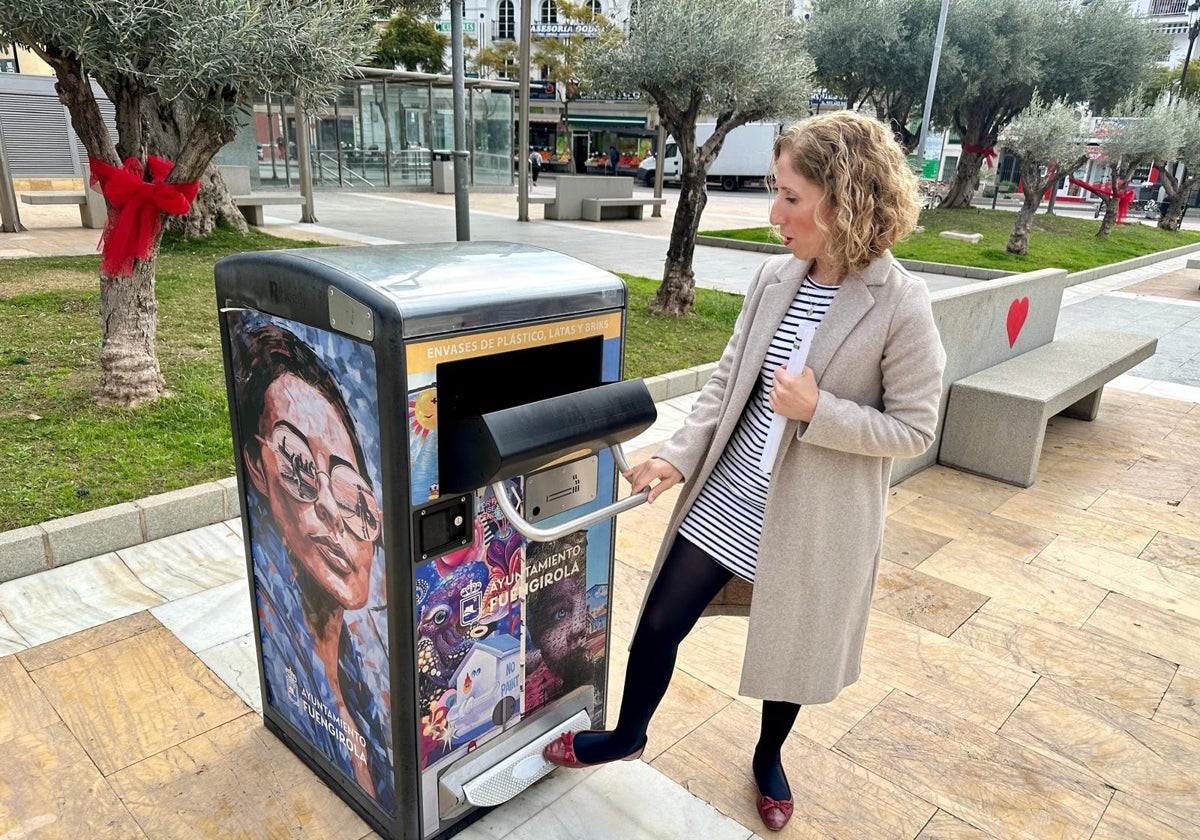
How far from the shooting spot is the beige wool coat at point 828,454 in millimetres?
1717

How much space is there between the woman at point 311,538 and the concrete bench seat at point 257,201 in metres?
10.9

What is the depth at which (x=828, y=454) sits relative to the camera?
5.84 feet

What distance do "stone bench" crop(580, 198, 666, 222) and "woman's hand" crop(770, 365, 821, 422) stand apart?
54.0ft

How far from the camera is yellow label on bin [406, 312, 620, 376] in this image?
1.58 meters

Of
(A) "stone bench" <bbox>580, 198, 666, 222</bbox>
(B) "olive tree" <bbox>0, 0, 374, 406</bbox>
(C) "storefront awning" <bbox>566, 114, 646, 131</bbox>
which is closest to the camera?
(B) "olive tree" <bbox>0, 0, 374, 406</bbox>

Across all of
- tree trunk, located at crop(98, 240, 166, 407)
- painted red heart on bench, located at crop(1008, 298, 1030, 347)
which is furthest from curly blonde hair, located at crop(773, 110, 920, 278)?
painted red heart on bench, located at crop(1008, 298, 1030, 347)

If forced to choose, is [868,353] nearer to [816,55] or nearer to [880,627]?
[880,627]

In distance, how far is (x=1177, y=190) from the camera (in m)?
23.0

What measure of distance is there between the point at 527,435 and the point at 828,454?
66 centimetres

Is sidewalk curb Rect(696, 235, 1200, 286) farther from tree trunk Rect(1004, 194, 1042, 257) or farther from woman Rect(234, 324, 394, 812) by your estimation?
woman Rect(234, 324, 394, 812)

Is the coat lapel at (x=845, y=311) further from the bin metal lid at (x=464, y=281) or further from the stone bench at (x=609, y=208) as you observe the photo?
the stone bench at (x=609, y=208)

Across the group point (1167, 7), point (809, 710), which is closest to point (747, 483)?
point (809, 710)

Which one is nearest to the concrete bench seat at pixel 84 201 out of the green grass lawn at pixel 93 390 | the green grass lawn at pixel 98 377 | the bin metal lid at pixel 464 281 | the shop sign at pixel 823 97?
the green grass lawn at pixel 98 377

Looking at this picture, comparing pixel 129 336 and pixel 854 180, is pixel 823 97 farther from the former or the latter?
pixel 854 180
